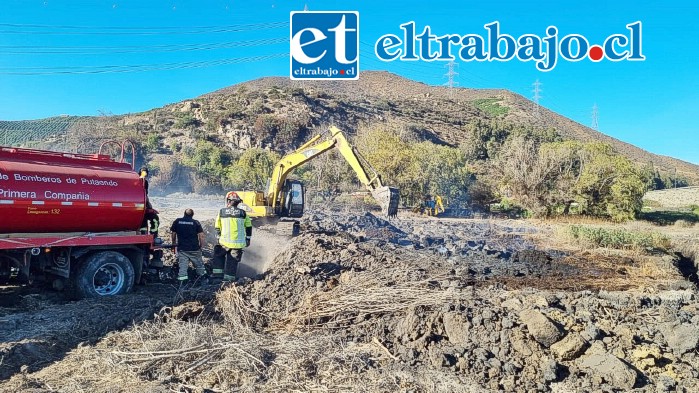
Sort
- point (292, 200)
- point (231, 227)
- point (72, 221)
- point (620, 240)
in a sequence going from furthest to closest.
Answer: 1. point (620, 240)
2. point (292, 200)
3. point (231, 227)
4. point (72, 221)

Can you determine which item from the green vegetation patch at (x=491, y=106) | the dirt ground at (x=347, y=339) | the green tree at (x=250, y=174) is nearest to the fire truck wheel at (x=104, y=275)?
the dirt ground at (x=347, y=339)

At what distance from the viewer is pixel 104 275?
8.82 metres

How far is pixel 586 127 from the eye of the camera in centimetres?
8744

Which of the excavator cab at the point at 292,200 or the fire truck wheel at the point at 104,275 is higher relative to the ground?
the excavator cab at the point at 292,200

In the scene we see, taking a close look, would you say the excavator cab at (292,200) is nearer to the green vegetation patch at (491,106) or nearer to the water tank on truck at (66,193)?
the water tank on truck at (66,193)

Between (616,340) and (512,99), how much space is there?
294 ft

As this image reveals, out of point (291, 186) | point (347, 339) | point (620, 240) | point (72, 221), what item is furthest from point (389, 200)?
point (620, 240)

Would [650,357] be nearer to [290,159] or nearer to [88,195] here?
[88,195]

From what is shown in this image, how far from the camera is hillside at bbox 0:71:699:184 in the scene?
55.2m

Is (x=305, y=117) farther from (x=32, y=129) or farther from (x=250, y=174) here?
(x=32, y=129)

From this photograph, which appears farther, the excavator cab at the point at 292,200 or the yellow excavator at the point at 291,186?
the excavator cab at the point at 292,200

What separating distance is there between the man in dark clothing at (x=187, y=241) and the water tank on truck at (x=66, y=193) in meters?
0.79

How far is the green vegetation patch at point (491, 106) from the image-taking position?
8244 centimetres

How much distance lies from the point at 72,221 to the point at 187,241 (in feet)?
6.78
